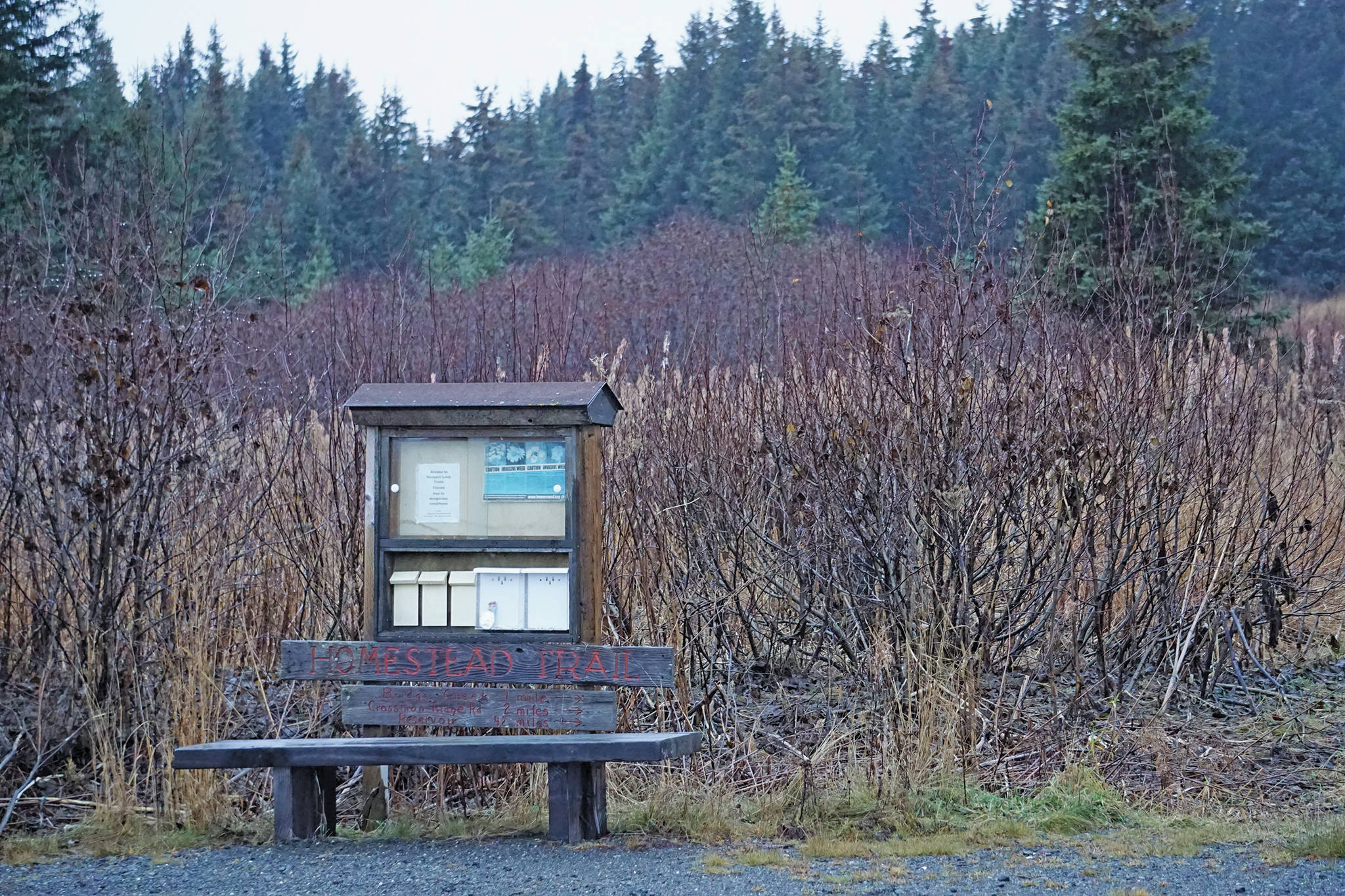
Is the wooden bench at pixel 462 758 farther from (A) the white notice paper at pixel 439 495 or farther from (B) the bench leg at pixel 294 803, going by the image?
(A) the white notice paper at pixel 439 495

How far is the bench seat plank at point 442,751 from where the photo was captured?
5.05 m

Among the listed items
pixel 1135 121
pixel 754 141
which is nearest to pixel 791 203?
pixel 754 141

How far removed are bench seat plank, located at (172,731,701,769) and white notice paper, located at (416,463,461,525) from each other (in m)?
0.91

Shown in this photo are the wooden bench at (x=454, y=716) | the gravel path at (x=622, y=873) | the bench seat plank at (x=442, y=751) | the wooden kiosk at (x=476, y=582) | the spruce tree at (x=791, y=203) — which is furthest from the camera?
the spruce tree at (x=791, y=203)

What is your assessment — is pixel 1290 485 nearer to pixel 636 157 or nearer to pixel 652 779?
pixel 652 779

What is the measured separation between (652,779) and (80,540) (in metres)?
3.13

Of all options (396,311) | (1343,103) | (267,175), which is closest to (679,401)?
(396,311)

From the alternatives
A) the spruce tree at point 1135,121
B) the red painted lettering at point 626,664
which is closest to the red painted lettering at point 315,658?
the red painted lettering at point 626,664

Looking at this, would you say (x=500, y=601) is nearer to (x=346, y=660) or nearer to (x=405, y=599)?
(x=405, y=599)

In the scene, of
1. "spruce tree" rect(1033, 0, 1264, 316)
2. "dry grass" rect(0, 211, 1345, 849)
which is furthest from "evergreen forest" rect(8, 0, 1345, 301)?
"dry grass" rect(0, 211, 1345, 849)

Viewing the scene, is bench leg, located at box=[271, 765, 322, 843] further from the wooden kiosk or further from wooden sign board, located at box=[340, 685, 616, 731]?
wooden sign board, located at box=[340, 685, 616, 731]

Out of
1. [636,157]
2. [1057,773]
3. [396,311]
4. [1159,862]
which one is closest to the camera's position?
[1159,862]

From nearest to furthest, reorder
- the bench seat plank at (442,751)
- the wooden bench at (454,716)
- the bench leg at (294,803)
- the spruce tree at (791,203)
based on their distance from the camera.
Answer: the bench seat plank at (442,751) < the wooden bench at (454,716) < the bench leg at (294,803) < the spruce tree at (791,203)

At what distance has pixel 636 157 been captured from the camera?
5250 centimetres
